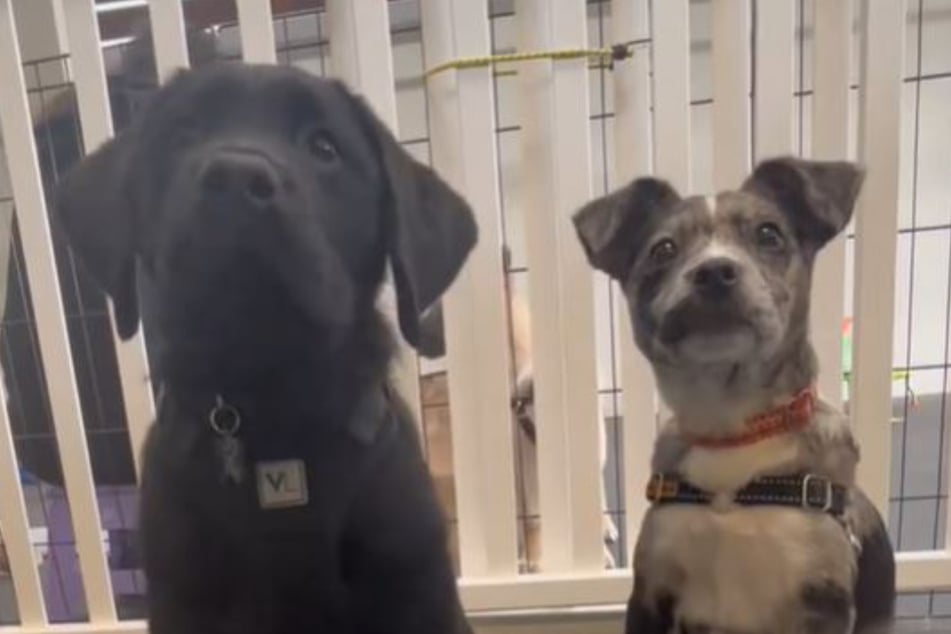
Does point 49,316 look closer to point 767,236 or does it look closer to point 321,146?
point 321,146

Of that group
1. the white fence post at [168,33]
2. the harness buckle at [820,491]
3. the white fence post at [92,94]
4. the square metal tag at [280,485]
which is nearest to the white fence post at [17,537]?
the white fence post at [92,94]

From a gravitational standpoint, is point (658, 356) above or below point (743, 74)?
below

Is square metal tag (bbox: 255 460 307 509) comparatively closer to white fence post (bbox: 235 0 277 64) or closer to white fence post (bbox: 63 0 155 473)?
white fence post (bbox: 63 0 155 473)

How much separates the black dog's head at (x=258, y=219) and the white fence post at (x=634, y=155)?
40 centimetres

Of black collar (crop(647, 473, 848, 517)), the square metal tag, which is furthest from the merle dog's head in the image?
the square metal tag

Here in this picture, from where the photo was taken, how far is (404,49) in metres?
1.97

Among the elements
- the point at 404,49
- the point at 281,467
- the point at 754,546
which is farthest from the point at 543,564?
the point at 404,49

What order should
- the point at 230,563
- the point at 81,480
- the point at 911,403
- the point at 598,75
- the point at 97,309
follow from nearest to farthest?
the point at 230,563
the point at 81,480
the point at 97,309
the point at 598,75
the point at 911,403

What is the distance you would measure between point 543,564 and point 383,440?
0.61 metres

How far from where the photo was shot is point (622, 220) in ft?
3.71

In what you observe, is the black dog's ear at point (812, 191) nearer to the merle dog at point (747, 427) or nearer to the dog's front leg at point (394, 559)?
the merle dog at point (747, 427)

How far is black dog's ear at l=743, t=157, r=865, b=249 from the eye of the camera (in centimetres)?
108

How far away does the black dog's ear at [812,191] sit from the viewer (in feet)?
3.54

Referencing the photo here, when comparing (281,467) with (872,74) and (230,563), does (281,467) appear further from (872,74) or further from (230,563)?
(872,74)
